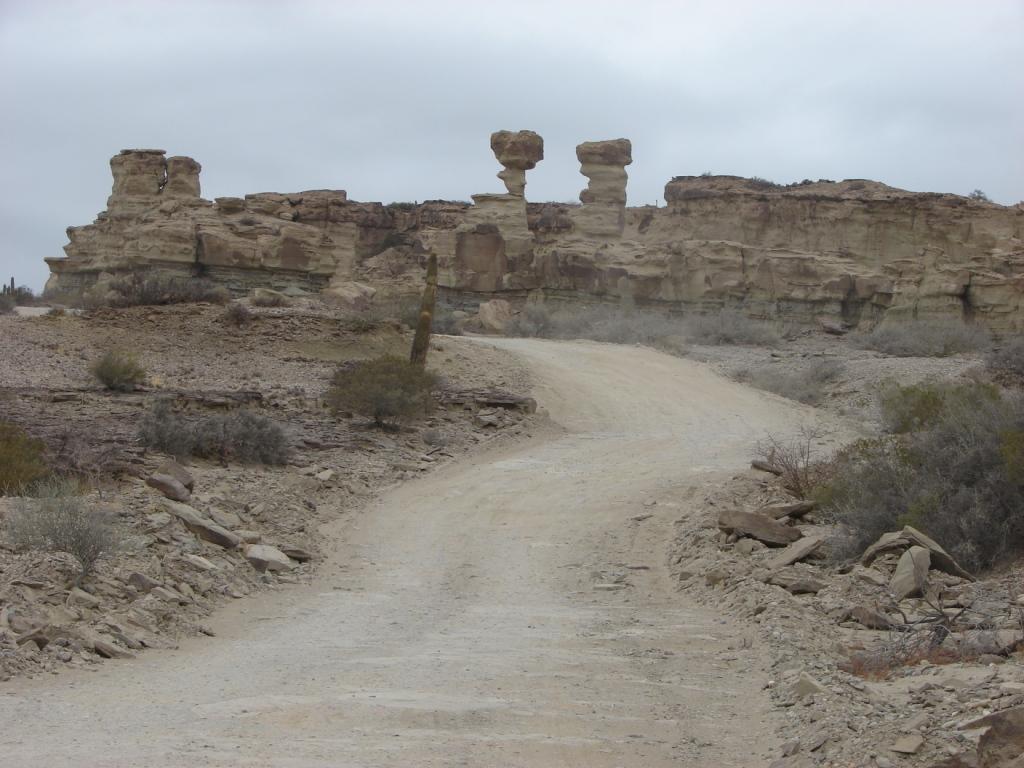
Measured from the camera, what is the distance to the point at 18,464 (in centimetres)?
1134

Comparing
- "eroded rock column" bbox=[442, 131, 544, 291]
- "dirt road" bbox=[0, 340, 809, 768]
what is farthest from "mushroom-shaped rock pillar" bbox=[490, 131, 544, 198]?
"dirt road" bbox=[0, 340, 809, 768]

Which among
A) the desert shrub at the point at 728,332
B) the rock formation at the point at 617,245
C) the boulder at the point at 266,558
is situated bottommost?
the boulder at the point at 266,558

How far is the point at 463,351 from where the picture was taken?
27.9 m

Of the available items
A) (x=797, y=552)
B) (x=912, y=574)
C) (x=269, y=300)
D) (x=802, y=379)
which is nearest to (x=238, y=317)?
(x=269, y=300)

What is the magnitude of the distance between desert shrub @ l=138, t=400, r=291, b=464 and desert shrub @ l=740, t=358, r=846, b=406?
14954mm

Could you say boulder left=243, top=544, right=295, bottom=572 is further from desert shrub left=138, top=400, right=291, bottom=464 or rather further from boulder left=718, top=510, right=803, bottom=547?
boulder left=718, top=510, right=803, bottom=547

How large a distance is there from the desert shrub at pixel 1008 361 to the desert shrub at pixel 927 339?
6.40 meters

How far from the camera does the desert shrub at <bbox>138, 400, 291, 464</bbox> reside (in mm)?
14484

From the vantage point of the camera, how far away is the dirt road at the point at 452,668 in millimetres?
5738

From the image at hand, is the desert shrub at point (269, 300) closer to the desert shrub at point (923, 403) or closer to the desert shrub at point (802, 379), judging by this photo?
the desert shrub at point (802, 379)

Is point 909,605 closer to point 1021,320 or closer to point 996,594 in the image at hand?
point 996,594

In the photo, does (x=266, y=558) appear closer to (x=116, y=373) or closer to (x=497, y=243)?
(x=116, y=373)

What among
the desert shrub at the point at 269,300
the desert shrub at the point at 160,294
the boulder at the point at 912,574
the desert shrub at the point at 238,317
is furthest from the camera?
the desert shrub at the point at 269,300

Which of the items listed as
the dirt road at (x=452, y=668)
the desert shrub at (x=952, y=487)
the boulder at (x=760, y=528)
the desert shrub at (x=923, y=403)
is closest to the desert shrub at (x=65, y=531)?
the dirt road at (x=452, y=668)
